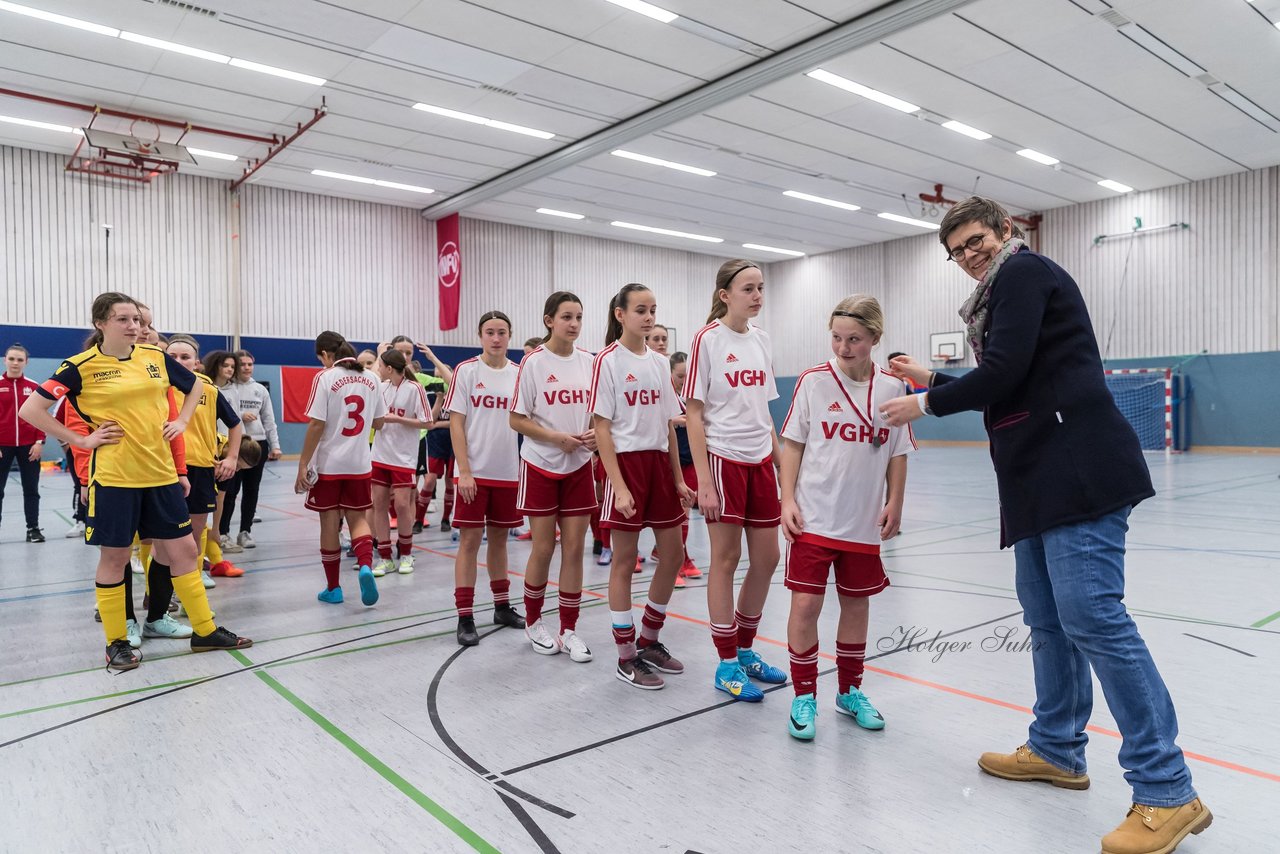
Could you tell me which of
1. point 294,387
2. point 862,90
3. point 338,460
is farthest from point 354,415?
point 294,387

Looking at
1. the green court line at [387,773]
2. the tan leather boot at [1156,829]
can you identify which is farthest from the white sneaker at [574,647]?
the tan leather boot at [1156,829]

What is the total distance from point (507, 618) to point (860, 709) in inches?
81.7

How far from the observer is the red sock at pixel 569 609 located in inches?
146

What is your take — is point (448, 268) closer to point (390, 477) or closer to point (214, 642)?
point (390, 477)

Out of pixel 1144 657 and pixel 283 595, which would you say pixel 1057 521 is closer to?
pixel 1144 657

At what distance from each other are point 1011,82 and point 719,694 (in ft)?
36.5

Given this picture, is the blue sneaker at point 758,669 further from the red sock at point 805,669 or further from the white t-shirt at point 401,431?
the white t-shirt at point 401,431

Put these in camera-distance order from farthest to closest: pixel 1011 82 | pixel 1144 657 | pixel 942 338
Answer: pixel 942 338
pixel 1011 82
pixel 1144 657

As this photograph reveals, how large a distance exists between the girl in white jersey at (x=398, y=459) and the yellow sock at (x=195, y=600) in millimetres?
1868

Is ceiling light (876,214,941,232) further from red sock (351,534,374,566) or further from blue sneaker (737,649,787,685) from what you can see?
blue sneaker (737,649,787,685)

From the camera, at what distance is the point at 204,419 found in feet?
16.3

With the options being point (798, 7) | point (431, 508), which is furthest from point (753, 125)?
point (431, 508)

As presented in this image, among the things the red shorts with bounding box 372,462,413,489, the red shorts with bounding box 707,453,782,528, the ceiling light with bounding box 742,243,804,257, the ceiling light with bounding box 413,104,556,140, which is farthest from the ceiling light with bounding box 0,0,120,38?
the ceiling light with bounding box 742,243,804,257

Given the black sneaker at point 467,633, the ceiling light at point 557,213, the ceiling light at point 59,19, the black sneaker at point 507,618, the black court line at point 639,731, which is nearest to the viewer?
the black court line at point 639,731
